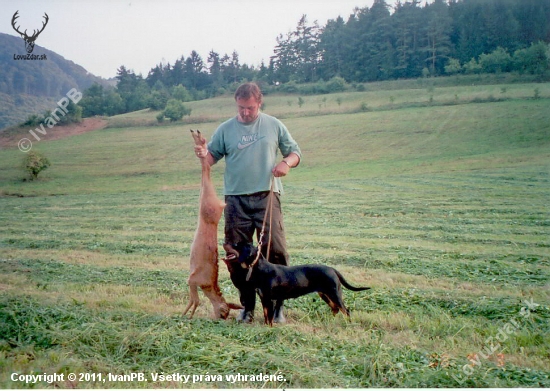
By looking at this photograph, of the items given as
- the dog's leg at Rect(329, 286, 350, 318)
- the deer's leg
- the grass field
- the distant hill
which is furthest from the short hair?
the distant hill

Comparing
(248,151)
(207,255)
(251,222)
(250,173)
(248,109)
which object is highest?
(248,109)

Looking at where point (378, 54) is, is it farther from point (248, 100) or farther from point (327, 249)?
point (248, 100)

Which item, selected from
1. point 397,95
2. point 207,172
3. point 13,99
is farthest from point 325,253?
point 13,99

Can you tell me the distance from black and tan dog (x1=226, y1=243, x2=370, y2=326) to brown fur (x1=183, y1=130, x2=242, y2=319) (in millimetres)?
358

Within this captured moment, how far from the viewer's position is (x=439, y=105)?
9523 mm

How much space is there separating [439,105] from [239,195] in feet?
23.1

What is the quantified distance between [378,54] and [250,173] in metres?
4.28

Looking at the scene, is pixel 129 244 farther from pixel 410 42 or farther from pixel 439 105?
pixel 439 105

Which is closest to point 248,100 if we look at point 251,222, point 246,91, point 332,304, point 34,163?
point 246,91

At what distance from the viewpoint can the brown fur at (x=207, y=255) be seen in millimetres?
3791

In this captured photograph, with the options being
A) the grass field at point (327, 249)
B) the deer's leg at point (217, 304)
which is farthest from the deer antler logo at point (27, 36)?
the deer's leg at point (217, 304)

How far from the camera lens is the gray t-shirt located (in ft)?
12.5

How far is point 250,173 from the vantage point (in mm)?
3807

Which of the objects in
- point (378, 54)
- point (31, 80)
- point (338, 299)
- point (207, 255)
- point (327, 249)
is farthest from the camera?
point (378, 54)
